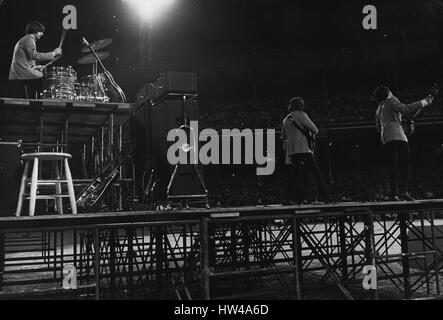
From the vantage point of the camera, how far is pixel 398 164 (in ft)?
16.4

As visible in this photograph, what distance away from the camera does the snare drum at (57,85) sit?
5906 millimetres

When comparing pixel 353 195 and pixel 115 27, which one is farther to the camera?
pixel 353 195

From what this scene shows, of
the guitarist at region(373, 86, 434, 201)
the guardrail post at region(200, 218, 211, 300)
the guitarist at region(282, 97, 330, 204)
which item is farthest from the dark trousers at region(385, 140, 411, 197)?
the guardrail post at region(200, 218, 211, 300)

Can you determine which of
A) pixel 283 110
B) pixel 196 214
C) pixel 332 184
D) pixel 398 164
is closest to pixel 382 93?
pixel 398 164

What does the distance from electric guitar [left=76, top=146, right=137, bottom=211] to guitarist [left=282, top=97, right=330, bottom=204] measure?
2.14m

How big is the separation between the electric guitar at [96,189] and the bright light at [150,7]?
9298mm

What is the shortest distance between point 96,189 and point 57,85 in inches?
59.3

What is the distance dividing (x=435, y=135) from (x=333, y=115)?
14.2 feet

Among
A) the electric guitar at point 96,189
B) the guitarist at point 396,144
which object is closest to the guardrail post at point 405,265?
the guitarist at point 396,144

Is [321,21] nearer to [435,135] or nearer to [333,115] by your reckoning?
[333,115]
